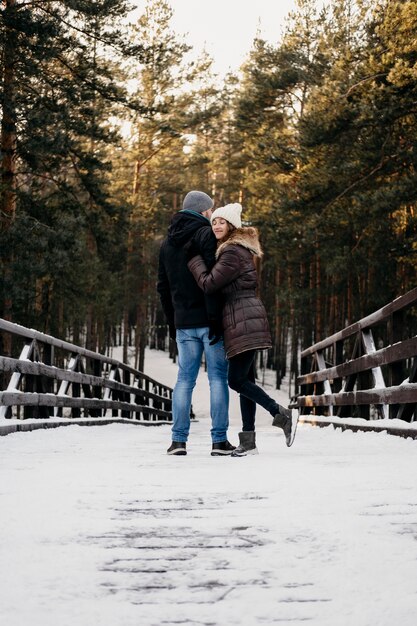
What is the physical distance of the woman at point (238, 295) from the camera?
5.79 meters

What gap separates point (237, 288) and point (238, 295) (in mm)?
54

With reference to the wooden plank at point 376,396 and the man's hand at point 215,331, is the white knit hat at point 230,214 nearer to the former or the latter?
the man's hand at point 215,331

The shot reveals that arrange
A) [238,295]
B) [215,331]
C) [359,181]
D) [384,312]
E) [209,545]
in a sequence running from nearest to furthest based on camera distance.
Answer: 1. [209,545]
2. [238,295]
3. [215,331]
4. [384,312]
5. [359,181]

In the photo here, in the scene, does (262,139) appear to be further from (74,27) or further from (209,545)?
(209,545)

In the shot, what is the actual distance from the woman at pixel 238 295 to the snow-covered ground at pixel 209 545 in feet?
4.07

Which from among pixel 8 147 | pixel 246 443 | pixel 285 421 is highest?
pixel 8 147

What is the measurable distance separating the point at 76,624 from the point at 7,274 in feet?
52.4

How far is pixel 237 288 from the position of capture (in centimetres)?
589

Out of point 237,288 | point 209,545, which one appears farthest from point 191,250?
point 209,545

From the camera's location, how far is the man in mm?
6066

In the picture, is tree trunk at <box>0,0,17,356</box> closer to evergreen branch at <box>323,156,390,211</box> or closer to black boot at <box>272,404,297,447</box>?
evergreen branch at <box>323,156,390,211</box>

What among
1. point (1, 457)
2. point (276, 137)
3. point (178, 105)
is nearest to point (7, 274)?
point (1, 457)

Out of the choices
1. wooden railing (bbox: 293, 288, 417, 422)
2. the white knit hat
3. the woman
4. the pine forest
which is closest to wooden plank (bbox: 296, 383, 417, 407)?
wooden railing (bbox: 293, 288, 417, 422)

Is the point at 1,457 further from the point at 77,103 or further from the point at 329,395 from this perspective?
the point at 77,103
